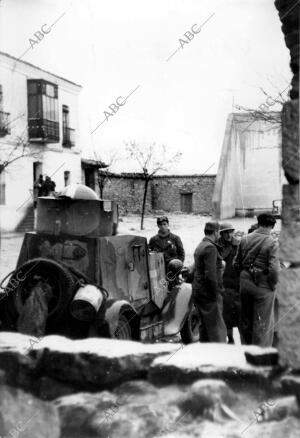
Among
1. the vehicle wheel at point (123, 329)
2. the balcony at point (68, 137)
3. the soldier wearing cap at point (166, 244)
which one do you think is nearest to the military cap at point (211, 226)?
the vehicle wheel at point (123, 329)

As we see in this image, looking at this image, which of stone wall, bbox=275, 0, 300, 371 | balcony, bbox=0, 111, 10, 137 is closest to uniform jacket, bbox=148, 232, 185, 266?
stone wall, bbox=275, 0, 300, 371

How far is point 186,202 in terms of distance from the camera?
71.6 feet

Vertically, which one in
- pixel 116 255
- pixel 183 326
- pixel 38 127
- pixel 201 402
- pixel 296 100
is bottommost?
pixel 183 326

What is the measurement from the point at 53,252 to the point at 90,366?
2.85m

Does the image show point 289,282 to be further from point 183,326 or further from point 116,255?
point 183,326

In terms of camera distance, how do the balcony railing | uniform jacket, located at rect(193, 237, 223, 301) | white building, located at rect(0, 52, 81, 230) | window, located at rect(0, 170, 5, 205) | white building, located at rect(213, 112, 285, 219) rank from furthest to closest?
1. the balcony railing
2. white building, located at rect(0, 52, 81, 230)
3. window, located at rect(0, 170, 5, 205)
4. white building, located at rect(213, 112, 285, 219)
5. uniform jacket, located at rect(193, 237, 223, 301)

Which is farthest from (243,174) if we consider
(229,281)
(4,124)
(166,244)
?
(229,281)

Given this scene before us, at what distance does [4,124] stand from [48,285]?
50.2ft

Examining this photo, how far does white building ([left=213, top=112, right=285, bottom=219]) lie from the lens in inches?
629

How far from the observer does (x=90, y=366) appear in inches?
144

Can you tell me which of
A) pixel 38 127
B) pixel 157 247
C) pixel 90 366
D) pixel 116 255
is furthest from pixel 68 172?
pixel 90 366

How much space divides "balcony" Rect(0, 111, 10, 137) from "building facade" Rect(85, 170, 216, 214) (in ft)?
11.7

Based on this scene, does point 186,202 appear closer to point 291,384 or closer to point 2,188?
point 2,188

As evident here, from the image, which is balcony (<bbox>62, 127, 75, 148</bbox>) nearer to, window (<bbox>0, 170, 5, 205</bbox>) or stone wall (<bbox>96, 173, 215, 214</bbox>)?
stone wall (<bbox>96, 173, 215, 214</bbox>)
